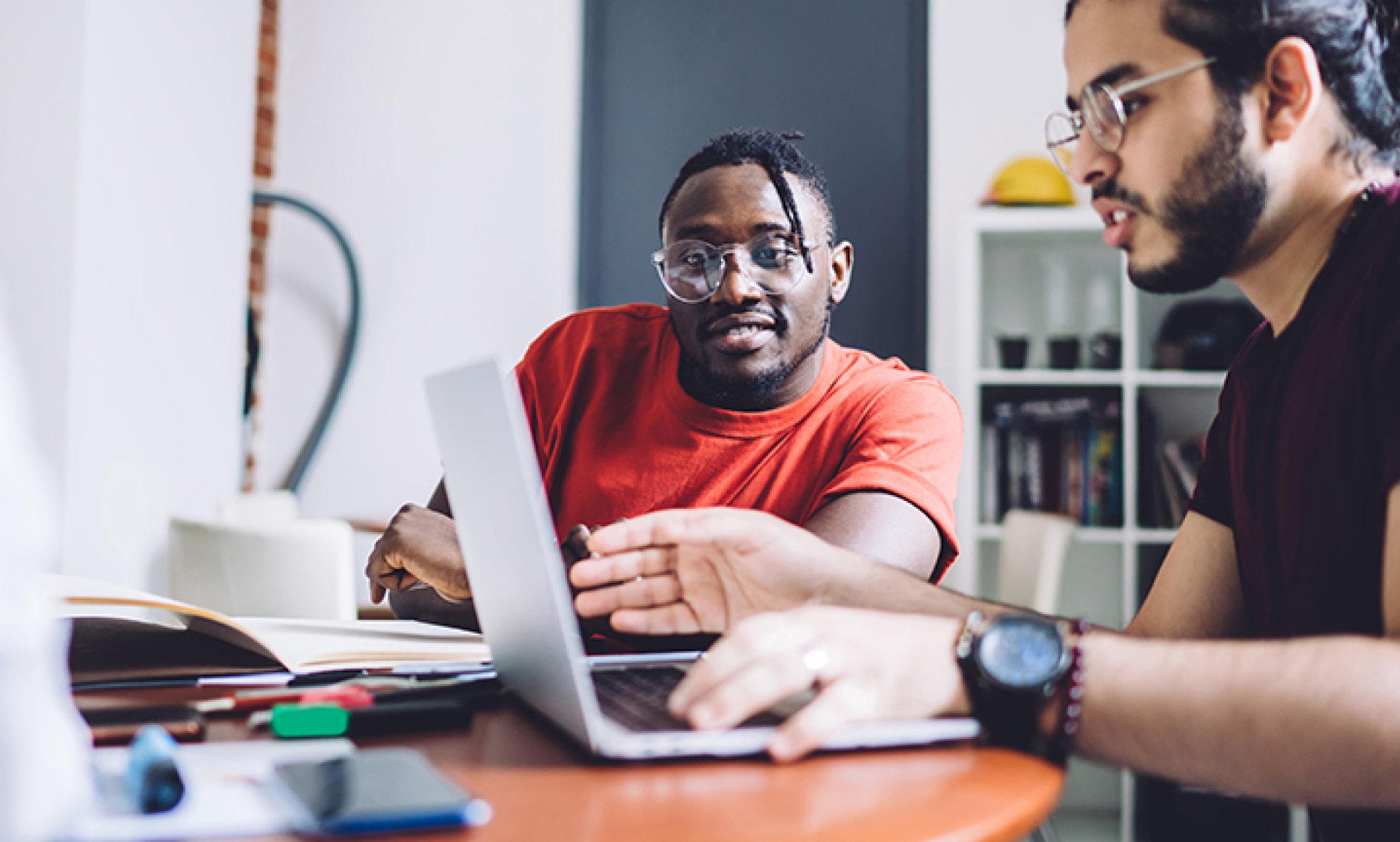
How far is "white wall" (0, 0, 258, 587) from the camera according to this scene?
2375 millimetres

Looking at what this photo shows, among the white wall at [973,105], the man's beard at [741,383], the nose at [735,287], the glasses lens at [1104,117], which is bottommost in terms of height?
the man's beard at [741,383]

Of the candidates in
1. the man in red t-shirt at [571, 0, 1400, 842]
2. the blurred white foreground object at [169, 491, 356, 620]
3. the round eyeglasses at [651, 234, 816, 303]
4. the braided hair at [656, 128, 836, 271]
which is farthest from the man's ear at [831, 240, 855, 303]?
the blurred white foreground object at [169, 491, 356, 620]

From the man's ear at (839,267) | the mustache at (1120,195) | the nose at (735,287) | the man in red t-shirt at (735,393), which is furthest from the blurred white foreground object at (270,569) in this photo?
the mustache at (1120,195)

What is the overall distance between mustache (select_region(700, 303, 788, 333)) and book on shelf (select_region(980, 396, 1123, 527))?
177cm

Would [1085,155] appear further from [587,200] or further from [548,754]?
[587,200]

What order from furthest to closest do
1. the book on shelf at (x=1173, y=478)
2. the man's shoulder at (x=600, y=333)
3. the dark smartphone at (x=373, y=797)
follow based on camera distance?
the book on shelf at (x=1173, y=478) < the man's shoulder at (x=600, y=333) < the dark smartphone at (x=373, y=797)

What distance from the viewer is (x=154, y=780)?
0.50m

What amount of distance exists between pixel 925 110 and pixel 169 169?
2211 mm

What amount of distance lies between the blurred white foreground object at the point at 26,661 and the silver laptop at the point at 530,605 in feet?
0.89

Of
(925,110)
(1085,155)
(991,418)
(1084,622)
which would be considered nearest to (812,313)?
(1085,155)

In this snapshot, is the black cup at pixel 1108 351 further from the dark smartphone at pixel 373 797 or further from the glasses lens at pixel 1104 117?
the dark smartphone at pixel 373 797

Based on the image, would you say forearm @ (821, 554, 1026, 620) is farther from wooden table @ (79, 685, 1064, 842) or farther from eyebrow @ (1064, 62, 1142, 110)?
eyebrow @ (1064, 62, 1142, 110)

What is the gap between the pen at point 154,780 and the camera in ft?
1.63

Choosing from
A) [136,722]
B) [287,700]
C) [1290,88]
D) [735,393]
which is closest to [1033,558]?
[735,393]
